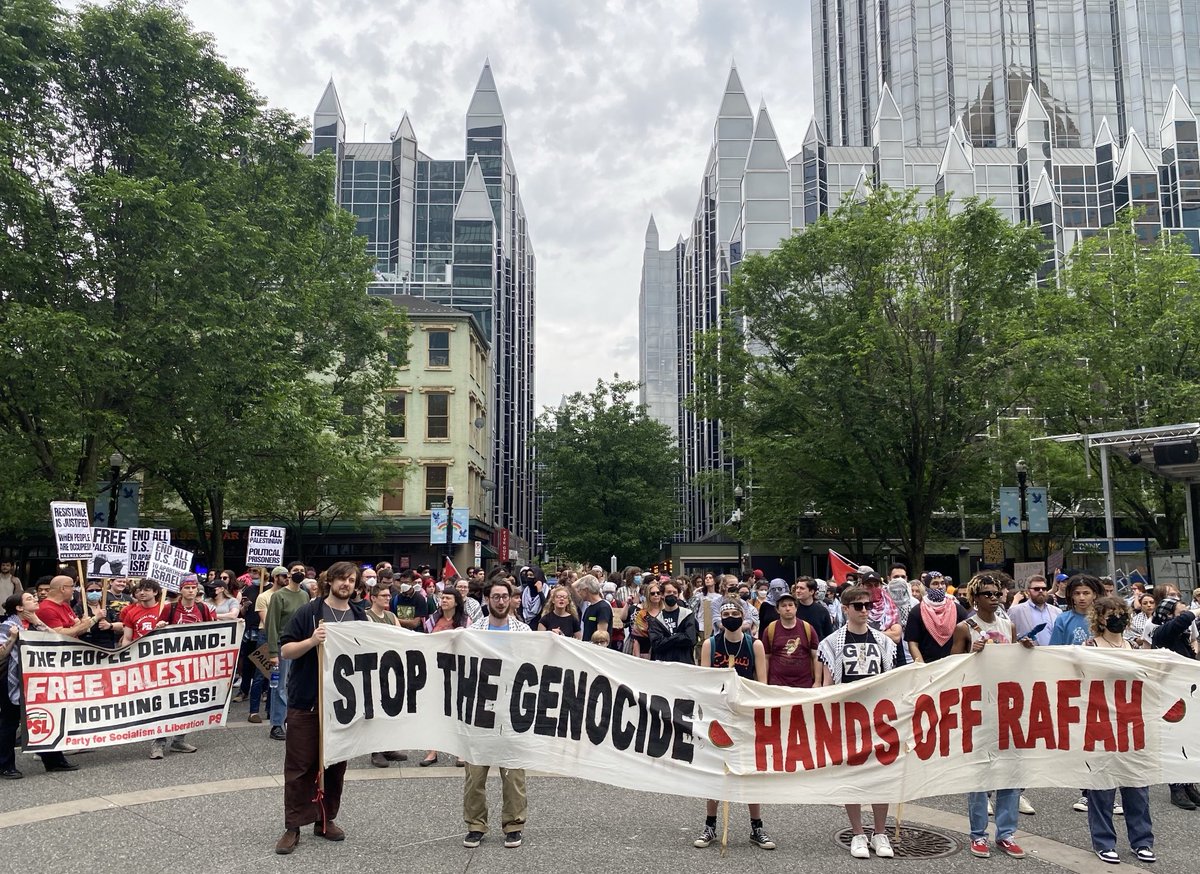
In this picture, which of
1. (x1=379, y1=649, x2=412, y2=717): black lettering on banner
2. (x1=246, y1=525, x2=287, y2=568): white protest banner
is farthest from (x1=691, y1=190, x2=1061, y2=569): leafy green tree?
(x1=379, y1=649, x2=412, y2=717): black lettering on banner

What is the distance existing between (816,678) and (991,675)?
129 cm

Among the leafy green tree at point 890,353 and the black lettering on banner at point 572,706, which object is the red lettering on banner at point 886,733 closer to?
the black lettering on banner at point 572,706

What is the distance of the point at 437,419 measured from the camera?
50.3m

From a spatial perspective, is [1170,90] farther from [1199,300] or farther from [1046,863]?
[1046,863]

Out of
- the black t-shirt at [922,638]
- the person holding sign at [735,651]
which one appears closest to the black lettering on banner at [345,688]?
the person holding sign at [735,651]

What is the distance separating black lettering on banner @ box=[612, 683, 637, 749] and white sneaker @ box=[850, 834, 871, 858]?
5.39 ft

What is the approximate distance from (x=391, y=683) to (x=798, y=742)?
3034 mm

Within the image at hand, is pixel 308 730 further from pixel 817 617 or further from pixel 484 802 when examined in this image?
pixel 817 617

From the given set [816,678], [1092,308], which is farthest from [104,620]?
[1092,308]

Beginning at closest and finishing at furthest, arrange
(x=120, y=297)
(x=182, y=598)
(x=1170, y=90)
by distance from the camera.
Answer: (x=182, y=598) → (x=120, y=297) → (x=1170, y=90)

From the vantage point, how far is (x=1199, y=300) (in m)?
29.4

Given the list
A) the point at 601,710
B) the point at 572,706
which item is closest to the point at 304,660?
the point at 572,706

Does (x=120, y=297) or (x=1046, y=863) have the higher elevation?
(x=120, y=297)

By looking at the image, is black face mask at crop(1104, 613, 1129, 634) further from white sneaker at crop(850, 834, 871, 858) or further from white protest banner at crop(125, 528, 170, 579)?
white protest banner at crop(125, 528, 170, 579)
